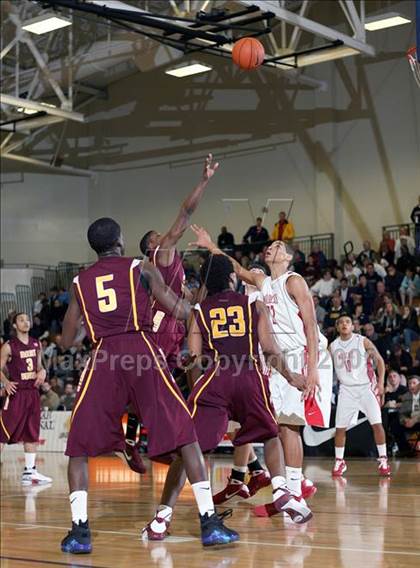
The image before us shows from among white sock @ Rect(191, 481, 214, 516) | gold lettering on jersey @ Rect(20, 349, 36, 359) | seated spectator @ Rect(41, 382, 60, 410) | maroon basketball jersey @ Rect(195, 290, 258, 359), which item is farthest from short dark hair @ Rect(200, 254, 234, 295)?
seated spectator @ Rect(41, 382, 60, 410)

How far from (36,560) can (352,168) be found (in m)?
18.7

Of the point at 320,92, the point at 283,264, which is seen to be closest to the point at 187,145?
the point at 320,92

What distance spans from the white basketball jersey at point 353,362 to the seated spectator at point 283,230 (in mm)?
11354

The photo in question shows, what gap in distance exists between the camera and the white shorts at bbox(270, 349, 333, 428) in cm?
687

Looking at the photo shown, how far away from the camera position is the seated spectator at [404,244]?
1919cm

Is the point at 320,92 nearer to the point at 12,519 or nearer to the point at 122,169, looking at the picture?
the point at 122,169

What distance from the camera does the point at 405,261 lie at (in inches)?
730

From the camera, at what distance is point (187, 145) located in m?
27.0

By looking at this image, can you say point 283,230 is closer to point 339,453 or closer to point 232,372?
point 339,453

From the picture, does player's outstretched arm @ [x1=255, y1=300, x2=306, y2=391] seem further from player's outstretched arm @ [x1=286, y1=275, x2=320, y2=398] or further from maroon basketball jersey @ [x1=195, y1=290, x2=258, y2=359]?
player's outstretched arm @ [x1=286, y1=275, x2=320, y2=398]

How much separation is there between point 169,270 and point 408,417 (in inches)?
316

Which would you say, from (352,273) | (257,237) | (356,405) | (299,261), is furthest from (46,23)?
(356,405)

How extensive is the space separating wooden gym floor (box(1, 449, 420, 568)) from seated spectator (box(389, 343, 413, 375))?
14.8ft

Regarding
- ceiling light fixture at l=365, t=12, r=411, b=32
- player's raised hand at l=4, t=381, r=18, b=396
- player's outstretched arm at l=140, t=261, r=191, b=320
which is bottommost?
player's raised hand at l=4, t=381, r=18, b=396
